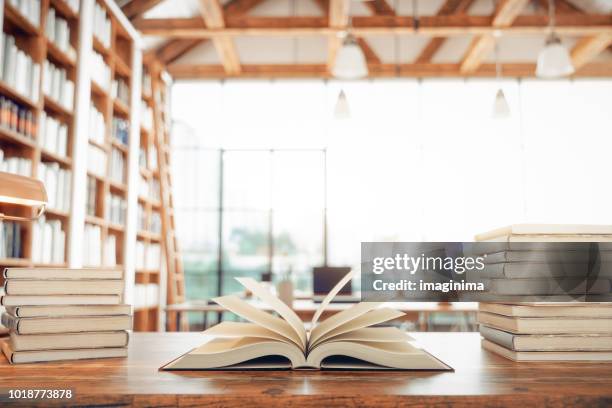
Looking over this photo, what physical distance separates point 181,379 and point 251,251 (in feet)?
23.4

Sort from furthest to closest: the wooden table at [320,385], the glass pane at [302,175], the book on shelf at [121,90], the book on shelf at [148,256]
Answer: the glass pane at [302,175] → the book on shelf at [148,256] → the book on shelf at [121,90] → the wooden table at [320,385]

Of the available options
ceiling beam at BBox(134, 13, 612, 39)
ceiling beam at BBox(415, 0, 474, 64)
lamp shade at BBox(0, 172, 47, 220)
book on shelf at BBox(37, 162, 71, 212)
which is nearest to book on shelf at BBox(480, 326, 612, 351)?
lamp shade at BBox(0, 172, 47, 220)

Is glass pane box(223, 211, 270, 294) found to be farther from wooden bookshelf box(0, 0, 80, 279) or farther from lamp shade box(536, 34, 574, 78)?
lamp shade box(536, 34, 574, 78)

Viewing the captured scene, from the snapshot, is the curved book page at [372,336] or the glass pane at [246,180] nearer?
the curved book page at [372,336]

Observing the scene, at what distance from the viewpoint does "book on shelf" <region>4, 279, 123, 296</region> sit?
1.00 metres

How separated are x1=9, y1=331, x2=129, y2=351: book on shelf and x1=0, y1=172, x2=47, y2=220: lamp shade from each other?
1.59 ft

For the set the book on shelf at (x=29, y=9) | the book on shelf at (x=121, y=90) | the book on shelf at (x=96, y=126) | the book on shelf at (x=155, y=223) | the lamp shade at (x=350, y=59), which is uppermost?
the book on shelf at (x=121, y=90)

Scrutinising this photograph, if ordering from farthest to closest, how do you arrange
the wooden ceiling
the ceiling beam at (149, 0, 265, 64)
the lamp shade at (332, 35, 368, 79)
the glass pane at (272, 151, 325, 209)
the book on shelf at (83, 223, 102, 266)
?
1. the glass pane at (272, 151, 325, 209)
2. the ceiling beam at (149, 0, 265, 64)
3. the wooden ceiling
4. the book on shelf at (83, 223, 102, 266)
5. the lamp shade at (332, 35, 368, 79)

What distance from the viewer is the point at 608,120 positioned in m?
7.73

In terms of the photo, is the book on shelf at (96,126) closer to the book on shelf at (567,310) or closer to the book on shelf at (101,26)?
the book on shelf at (101,26)

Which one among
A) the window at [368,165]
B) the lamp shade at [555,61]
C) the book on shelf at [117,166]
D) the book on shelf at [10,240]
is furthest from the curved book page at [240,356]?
the window at [368,165]

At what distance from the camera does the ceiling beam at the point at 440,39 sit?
7639 millimetres

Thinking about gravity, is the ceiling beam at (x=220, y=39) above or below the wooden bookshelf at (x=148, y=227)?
above

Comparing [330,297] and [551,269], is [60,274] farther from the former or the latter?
[551,269]
